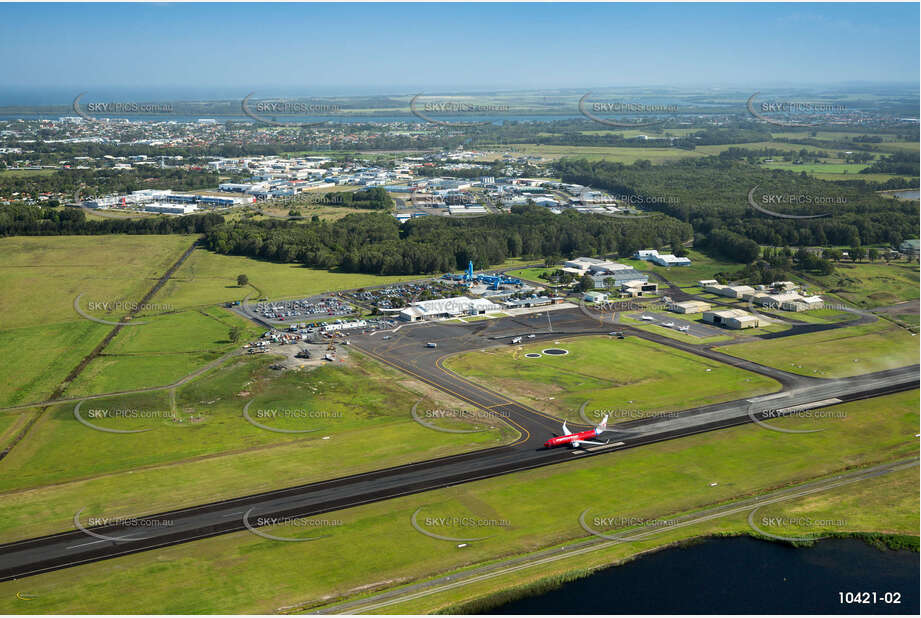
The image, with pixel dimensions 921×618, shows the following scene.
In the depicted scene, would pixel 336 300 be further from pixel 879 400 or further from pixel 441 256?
pixel 879 400

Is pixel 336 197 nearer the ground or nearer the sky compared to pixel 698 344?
nearer the sky

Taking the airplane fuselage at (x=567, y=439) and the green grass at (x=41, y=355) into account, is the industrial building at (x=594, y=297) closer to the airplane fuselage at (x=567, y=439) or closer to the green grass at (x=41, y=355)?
the airplane fuselage at (x=567, y=439)

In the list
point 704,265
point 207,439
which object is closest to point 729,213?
point 704,265

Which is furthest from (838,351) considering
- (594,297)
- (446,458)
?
(446,458)

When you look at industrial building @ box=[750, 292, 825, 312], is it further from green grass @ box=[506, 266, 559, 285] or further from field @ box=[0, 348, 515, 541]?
field @ box=[0, 348, 515, 541]

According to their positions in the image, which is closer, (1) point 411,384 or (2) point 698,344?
(1) point 411,384

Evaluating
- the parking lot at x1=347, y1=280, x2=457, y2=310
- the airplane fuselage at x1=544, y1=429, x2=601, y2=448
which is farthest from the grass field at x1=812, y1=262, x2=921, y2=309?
the airplane fuselage at x1=544, y1=429, x2=601, y2=448
